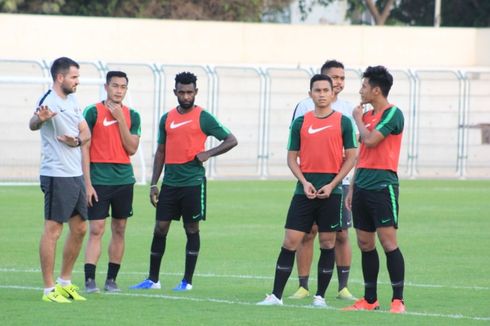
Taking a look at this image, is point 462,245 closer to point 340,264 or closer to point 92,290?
point 340,264

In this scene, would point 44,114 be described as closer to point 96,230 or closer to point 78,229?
point 78,229

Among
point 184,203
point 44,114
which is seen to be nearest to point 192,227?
point 184,203

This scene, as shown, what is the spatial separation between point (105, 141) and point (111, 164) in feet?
0.80

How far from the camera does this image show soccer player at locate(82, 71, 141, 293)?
41.4 feet

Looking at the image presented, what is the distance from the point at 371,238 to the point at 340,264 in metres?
1.32

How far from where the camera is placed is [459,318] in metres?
10.7

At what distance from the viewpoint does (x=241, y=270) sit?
14750 mm

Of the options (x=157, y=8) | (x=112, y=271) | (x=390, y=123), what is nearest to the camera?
(x=390, y=123)

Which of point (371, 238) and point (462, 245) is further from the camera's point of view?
point (462, 245)

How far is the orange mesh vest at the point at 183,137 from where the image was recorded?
12.9 metres

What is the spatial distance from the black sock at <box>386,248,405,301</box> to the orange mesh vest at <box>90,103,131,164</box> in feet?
10.2

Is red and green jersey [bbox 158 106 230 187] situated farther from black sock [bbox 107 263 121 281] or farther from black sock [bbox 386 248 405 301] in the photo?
black sock [bbox 386 248 405 301]

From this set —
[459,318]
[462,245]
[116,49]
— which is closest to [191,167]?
[459,318]

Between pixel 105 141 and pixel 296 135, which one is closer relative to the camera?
pixel 296 135
